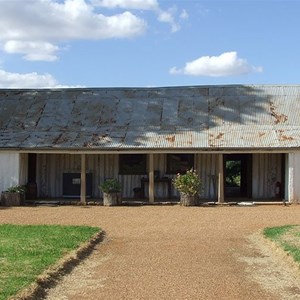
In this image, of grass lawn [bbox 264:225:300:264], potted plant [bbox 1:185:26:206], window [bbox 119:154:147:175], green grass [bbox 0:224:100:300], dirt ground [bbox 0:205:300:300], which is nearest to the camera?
dirt ground [bbox 0:205:300:300]

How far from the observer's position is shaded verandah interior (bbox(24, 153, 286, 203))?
23.4 m

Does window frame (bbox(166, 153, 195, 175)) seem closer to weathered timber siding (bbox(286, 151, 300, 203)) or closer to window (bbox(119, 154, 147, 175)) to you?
window (bbox(119, 154, 147, 175))

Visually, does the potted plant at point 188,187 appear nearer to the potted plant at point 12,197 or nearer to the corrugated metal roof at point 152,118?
the corrugated metal roof at point 152,118

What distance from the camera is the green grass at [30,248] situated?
8265 mm

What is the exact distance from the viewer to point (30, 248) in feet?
36.2

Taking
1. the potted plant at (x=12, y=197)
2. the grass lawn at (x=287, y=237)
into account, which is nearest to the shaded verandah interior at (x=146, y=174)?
the potted plant at (x=12, y=197)

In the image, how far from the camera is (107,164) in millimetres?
23906

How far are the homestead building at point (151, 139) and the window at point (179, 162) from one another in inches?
1.6

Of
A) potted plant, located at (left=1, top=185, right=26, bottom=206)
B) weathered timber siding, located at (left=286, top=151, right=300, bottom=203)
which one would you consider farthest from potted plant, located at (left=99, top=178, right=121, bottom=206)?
weathered timber siding, located at (left=286, top=151, right=300, bottom=203)

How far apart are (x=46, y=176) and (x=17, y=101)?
156 inches

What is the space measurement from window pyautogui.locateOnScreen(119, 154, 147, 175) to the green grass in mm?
9354

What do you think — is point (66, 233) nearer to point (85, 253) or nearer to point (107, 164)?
point (85, 253)

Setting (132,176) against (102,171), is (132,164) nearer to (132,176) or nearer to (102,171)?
(132,176)

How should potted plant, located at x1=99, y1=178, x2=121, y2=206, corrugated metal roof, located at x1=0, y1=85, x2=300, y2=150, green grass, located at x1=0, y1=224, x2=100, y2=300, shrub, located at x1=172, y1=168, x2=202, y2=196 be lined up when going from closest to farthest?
green grass, located at x1=0, y1=224, x2=100, y2=300 < shrub, located at x1=172, y1=168, x2=202, y2=196 < potted plant, located at x1=99, y1=178, x2=121, y2=206 < corrugated metal roof, located at x1=0, y1=85, x2=300, y2=150
